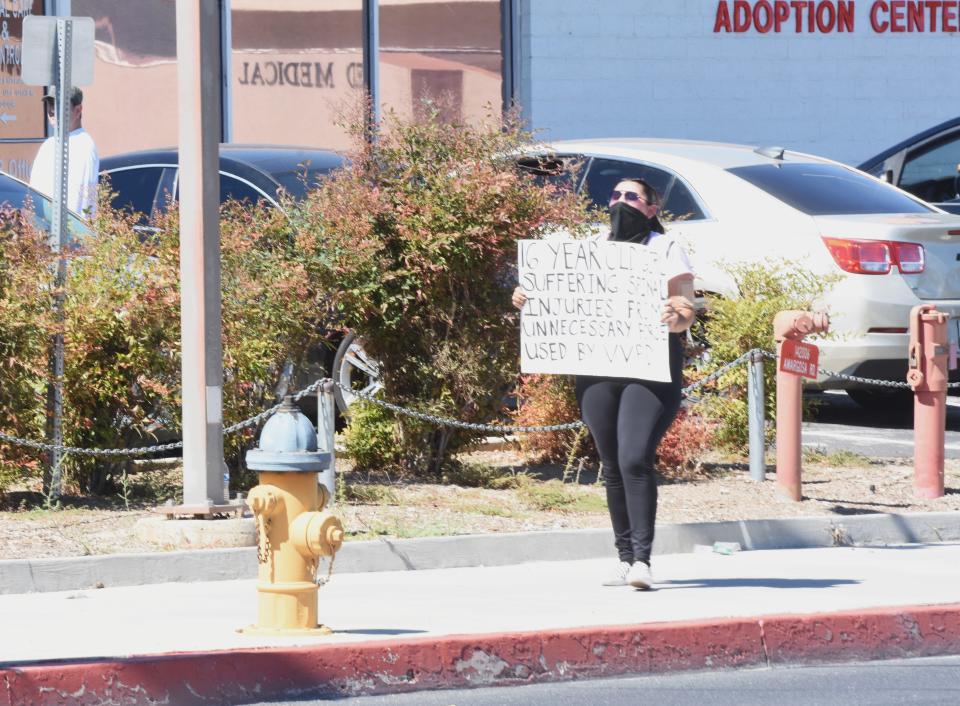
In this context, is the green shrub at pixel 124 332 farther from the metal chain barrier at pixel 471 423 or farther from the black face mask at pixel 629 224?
the black face mask at pixel 629 224

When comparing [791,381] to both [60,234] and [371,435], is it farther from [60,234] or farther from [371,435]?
[60,234]

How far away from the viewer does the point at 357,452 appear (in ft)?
31.9

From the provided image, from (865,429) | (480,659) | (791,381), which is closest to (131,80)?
(865,429)

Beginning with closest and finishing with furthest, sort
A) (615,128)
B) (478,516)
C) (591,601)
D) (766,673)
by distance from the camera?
(766,673)
(591,601)
(478,516)
(615,128)

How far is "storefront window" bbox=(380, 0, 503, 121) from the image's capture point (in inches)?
726

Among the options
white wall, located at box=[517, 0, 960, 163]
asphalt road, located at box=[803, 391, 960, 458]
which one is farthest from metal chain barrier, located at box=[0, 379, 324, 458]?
white wall, located at box=[517, 0, 960, 163]

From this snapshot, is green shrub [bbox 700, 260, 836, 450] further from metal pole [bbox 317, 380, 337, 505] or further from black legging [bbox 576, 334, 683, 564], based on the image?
black legging [bbox 576, 334, 683, 564]

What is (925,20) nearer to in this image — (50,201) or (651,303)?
(50,201)

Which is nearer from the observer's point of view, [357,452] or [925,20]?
[357,452]

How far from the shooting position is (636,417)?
722 cm

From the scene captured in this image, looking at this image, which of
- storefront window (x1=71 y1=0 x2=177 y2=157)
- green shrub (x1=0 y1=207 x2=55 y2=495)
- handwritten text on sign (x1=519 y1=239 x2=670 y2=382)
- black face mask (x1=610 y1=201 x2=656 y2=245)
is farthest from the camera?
storefront window (x1=71 y1=0 x2=177 y2=157)

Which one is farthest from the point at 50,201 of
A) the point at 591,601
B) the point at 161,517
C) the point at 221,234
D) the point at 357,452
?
the point at 591,601

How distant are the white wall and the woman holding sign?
11.3 m

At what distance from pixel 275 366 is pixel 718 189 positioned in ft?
12.2
